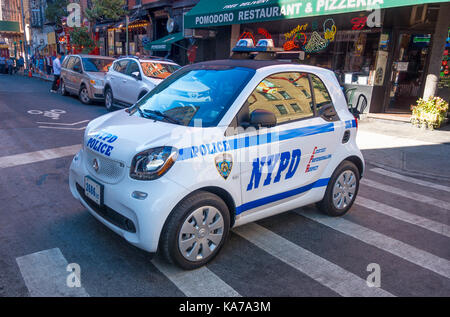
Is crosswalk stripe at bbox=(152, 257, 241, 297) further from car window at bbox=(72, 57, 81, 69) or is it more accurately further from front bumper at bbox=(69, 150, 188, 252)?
car window at bbox=(72, 57, 81, 69)

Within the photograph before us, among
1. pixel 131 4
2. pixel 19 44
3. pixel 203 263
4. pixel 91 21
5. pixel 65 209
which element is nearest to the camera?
pixel 203 263

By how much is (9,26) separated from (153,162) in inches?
2671

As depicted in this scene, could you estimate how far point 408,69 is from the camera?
1270cm

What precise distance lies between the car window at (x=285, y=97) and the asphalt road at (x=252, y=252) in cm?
144

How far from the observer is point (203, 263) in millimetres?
3547

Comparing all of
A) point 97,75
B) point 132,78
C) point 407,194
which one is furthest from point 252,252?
point 97,75

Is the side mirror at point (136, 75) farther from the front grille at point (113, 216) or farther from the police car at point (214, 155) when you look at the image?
the front grille at point (113, 216)

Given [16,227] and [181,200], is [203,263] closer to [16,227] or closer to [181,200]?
[181,200]

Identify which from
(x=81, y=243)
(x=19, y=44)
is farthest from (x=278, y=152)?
(x=19, y=44)

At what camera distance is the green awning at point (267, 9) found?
10148 millimetres

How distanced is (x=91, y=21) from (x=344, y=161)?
106 ft

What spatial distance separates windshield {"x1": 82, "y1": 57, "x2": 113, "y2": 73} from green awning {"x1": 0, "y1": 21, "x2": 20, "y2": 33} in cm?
5461

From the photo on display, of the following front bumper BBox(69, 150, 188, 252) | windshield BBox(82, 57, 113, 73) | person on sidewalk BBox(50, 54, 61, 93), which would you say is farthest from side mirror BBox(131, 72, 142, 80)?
front bumper BBox(69, 150, 188, 252)

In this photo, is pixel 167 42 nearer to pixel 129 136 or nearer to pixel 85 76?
pixel 85 76
